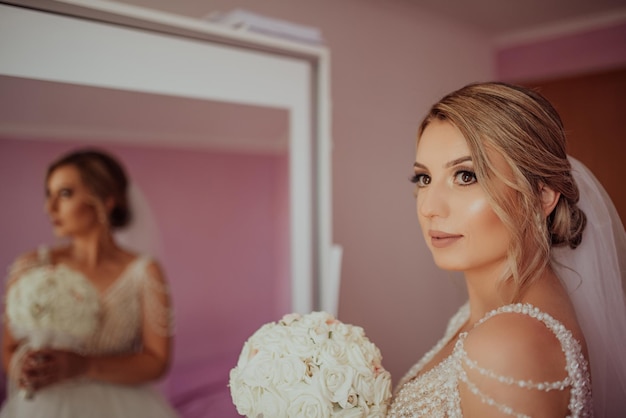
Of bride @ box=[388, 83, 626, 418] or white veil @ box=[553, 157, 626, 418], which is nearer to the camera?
bride @ box=[388, 83, 626, 418]

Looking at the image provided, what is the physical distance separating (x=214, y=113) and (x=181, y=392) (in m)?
0.90

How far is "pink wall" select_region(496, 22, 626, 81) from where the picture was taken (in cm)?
311

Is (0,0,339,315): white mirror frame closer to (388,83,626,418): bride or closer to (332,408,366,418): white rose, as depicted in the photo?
(388,83,626,418): bride

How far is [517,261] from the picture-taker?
1241 mm

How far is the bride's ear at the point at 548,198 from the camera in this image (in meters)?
1.26

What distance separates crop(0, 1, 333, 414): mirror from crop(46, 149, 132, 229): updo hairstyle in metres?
0.04

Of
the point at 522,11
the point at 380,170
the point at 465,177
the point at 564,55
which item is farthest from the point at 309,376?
the point at 564,55

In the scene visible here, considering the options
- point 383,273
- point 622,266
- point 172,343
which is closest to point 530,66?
point 383,273

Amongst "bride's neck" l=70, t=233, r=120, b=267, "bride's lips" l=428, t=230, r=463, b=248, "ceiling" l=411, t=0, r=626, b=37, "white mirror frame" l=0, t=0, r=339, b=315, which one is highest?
"ceiling" l=411, t=0, r=626, b=37

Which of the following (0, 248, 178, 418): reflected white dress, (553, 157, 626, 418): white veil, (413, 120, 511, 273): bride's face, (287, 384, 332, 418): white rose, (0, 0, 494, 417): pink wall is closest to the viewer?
(287, 384, 332, 418): white rose

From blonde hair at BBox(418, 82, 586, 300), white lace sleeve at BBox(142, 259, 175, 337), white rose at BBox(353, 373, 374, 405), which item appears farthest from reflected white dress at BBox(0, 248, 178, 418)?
blonde hair at BBox(418, 82, 586, 300)

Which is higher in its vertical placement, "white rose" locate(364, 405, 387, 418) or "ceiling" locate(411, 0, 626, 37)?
"ceiling" locate(411, 0, 626, 37)

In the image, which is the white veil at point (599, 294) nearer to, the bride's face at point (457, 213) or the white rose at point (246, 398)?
the bride's face at point (457, 213)

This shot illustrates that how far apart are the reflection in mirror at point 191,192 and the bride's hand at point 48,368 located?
0.88 feet
